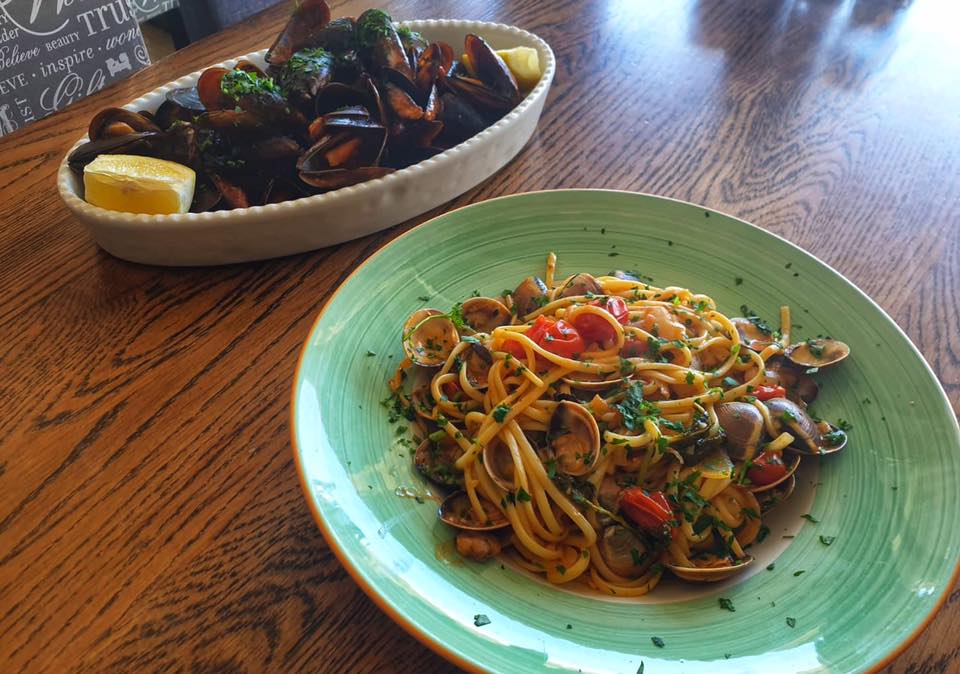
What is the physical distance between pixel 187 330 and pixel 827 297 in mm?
1523

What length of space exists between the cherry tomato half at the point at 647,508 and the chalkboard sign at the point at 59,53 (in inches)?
109

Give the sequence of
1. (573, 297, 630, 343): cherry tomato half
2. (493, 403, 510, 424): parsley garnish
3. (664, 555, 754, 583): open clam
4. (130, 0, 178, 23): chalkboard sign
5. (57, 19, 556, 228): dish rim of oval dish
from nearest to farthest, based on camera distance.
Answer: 1. (664, 555, 754, 583): open clam
2. (493, 403, 510, 424): parsley garnish
3. (573, 297, 630, 343): cherry tomato half
4. (57, 19, 556, 228): dish rim of oval dish
5. (130, 0, 178, 23): chalkboard sign

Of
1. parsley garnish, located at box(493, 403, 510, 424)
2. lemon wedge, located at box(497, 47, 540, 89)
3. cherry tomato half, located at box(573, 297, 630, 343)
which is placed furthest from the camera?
lemon wedge, located at box(497, 47, 540, 89)

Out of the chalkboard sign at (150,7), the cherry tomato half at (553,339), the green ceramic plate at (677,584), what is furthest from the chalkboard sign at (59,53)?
the cherry tomato half at (553,339)

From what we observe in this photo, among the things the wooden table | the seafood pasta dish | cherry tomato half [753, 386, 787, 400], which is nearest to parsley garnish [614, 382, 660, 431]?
the seafood pasta dish

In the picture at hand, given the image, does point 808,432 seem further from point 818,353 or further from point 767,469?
point 818,353

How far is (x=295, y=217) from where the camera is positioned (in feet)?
5.82

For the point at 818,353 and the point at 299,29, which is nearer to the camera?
the point at 818,353

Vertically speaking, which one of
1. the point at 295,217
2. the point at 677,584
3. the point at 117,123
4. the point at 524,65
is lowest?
the point at 677,584

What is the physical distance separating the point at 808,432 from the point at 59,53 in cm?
302

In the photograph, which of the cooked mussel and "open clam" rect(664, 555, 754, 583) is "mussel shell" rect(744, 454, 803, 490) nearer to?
"open clam" rect(664, 555, 754, 583)

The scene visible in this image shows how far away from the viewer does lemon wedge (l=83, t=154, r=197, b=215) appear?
5.70 ft

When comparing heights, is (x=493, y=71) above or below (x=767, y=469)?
above

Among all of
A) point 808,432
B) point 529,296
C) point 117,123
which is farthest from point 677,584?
point 117,123
